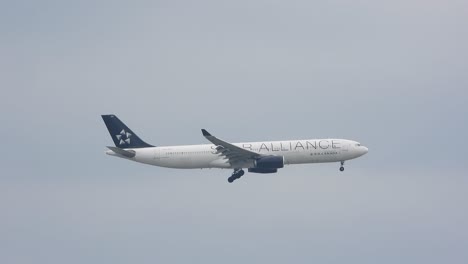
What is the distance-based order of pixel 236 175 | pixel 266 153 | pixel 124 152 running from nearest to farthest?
pixel 266 153, pixel 236 175, pixel 124 152

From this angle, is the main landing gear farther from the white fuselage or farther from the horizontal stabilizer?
the horizontal stabilizer

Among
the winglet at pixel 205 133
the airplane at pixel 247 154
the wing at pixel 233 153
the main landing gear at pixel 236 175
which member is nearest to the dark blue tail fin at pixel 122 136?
the airplane at pixel 247 154

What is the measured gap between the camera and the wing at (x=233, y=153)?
12875cm

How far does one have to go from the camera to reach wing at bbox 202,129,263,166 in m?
129

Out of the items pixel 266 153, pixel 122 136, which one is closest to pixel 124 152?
pixel 122 136

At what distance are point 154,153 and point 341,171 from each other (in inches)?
793

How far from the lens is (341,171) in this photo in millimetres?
133625

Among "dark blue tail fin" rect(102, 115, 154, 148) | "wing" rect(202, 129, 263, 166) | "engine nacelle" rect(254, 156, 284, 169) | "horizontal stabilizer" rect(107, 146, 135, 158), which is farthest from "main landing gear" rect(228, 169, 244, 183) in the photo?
"horizontal stabilizer" rect(107, 146, 135, 158)

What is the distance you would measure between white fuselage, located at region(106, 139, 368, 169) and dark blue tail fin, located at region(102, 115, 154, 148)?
1.94 meters

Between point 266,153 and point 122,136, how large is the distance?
1646cm

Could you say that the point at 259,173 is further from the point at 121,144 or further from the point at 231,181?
the point at 121,144

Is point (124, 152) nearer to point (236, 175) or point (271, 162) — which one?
point (236, 175)

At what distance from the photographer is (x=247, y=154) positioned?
428 feet

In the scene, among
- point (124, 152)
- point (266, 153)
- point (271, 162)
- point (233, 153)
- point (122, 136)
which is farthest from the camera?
point (122, 136)
